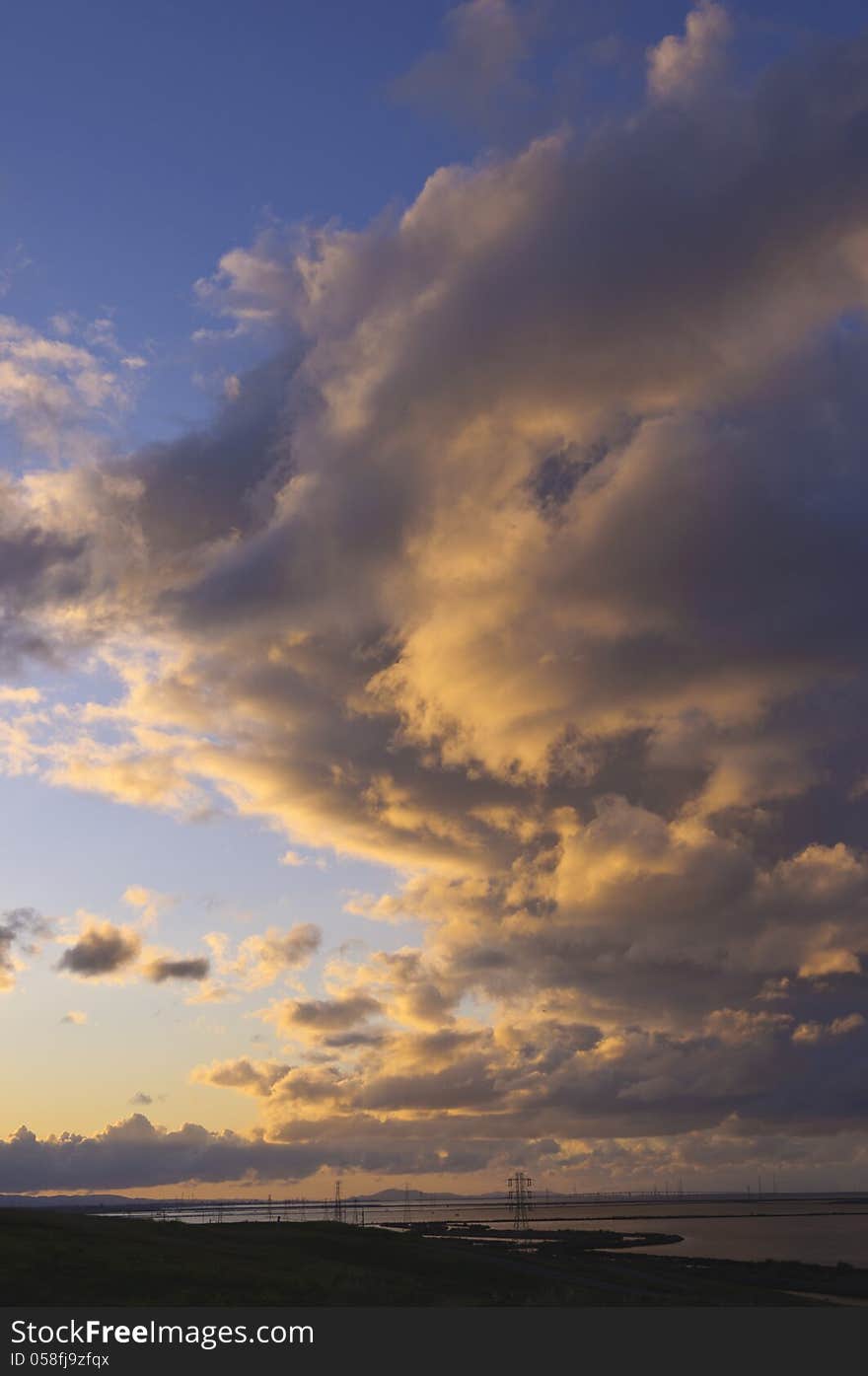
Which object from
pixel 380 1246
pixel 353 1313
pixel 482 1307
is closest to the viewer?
pixel 353 1313

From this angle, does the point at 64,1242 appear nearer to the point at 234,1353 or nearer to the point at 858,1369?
the point at 234,1353

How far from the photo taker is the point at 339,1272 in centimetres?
9044

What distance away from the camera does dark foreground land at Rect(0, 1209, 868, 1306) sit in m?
70.9

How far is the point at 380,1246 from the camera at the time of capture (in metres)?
136

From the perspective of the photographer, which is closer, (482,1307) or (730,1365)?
(730,1365)

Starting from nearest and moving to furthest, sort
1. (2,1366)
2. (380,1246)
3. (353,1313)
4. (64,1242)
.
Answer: (2,1366) < (353,1313) < (64,1242) < (380,1246)

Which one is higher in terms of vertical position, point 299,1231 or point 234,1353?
point 234,1353

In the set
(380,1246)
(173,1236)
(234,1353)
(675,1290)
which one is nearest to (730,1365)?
(234,1353)

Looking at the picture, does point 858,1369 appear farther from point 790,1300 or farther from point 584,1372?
point 790,1300

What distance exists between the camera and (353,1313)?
5738 cm

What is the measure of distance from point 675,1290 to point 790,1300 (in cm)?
1241

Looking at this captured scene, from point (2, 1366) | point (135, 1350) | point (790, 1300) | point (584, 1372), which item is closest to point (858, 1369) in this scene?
point (584, 1372)

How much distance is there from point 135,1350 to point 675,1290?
78240 millimetres

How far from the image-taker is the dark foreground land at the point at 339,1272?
7088 cm
